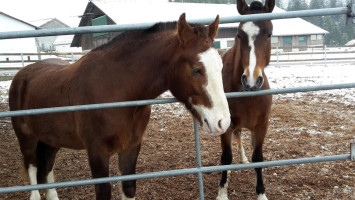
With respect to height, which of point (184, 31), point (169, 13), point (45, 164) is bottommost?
point (45, 164)

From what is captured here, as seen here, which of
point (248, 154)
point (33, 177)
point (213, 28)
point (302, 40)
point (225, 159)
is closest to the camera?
point (213, 28)

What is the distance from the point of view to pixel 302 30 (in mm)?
31422

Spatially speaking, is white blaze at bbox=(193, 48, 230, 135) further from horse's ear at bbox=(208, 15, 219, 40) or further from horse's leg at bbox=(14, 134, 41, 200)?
horse's leg at bbox=(14, 134, 41, 200)

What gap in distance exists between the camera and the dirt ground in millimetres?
3607

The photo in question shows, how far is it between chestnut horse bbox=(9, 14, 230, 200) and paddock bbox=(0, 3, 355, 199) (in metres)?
0.27

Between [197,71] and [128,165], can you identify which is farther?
[128,165]

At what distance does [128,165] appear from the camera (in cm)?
283

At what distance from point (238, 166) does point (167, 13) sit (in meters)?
27.0

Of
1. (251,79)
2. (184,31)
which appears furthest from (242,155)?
(184,31)

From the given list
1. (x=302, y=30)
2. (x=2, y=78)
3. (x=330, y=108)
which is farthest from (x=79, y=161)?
(x=302, y=30)

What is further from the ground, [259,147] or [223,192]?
[259,147]

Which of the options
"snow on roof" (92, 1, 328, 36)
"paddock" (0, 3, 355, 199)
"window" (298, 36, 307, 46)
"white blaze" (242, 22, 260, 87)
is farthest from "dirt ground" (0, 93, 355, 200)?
"window" (298, 36, 307, 46)

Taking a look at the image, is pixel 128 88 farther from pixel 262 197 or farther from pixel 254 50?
pixel 262 197

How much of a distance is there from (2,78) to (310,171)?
50.8ft
